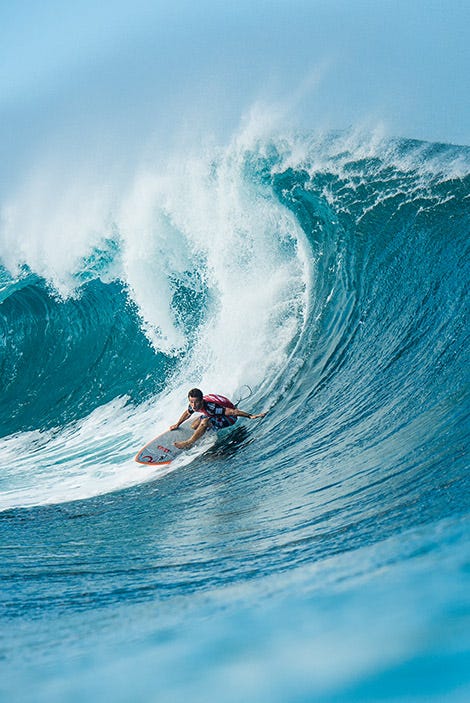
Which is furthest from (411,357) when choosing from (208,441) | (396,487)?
(396,487)

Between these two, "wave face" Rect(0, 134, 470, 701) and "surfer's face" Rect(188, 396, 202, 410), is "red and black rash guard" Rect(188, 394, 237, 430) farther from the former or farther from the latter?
"wave face" Rect(0, 134, 470, 701)

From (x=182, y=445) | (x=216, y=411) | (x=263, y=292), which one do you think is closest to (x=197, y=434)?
(x=182, y=445)

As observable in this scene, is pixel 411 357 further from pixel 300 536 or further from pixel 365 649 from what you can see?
pixel 365 649

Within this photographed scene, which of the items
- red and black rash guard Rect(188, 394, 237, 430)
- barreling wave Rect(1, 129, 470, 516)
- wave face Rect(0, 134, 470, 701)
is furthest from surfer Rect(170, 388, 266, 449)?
barreling wave Rect(1, 129, 470, 516)

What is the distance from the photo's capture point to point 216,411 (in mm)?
8383

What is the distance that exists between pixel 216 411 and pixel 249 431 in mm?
494

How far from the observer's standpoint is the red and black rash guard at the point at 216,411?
27.2ft

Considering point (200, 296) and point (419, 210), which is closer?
point (419, 210)

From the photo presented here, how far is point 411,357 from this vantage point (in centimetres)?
801

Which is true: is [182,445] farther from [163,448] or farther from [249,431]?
[249,431]

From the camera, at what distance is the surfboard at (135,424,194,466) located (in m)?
8.35

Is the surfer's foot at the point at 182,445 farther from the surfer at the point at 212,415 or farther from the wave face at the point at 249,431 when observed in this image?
the wave face at the point at 249,431

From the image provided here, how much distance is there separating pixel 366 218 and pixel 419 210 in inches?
33.3

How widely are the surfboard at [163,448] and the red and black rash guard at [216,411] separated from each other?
29cm
